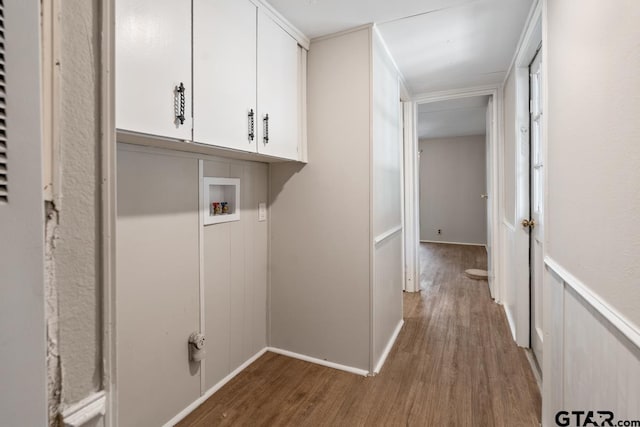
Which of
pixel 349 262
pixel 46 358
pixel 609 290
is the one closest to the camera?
pixel 46 358

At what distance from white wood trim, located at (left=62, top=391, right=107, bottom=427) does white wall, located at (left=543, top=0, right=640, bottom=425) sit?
3.92 ft

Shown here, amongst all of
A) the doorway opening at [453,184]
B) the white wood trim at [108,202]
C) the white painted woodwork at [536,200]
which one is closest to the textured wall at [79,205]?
the white wood trim at [108,202]

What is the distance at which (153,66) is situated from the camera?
47.5 inches

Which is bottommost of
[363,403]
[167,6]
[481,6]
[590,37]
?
[363,403]

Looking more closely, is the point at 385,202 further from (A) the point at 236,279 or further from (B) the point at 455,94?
(B) the point at 455,94

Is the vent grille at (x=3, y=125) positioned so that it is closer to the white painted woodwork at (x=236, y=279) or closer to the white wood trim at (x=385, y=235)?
the white painted woodwork at (x=236, y=279)

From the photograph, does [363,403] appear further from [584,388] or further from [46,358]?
[46,358]

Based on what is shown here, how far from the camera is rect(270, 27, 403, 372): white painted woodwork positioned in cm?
209

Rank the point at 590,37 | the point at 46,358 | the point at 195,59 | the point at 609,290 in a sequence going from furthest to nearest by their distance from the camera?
1. the point at 195,59
2. the point at 590,37
3. the point at 609,290
4. the point at 46,358

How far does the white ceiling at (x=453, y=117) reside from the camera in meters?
3.94

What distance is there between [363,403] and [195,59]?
195cm

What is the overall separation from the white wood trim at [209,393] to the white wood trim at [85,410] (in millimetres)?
1250

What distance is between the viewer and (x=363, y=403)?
1821mm

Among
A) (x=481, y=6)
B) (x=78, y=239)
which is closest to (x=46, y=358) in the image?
(x=78, y=239)
